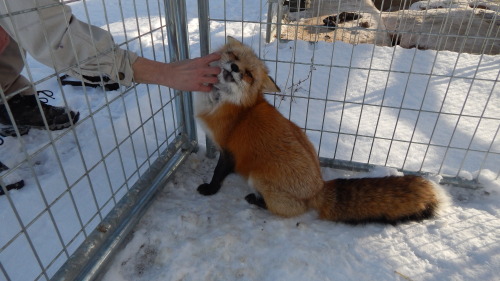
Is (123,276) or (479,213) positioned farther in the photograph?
(479,213)

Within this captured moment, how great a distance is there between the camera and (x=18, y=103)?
8.21 feet

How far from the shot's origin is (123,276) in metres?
1.60

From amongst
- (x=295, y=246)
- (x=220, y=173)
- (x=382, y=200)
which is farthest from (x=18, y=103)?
(x=382, y=200)

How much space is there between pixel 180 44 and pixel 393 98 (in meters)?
2.37

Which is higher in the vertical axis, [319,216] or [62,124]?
[62,124]

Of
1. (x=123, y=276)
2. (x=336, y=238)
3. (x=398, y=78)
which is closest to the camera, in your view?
(x=123, y=276)

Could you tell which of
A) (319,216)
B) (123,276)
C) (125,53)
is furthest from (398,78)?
(123,276)

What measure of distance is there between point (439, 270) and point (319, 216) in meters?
0.66

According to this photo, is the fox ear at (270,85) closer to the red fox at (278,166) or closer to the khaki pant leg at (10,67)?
the red fox at (278,166)

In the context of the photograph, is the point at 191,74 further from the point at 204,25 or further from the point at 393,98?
the point at 393,98

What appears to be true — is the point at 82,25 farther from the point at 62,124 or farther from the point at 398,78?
the point at 398,78

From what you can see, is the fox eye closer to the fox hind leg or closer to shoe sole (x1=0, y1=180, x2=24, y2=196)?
the fox hind leg

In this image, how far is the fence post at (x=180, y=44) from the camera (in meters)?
2.01

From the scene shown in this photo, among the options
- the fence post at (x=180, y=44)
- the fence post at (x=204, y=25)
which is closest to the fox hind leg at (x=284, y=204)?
the fence post at (x=180, y=44)
